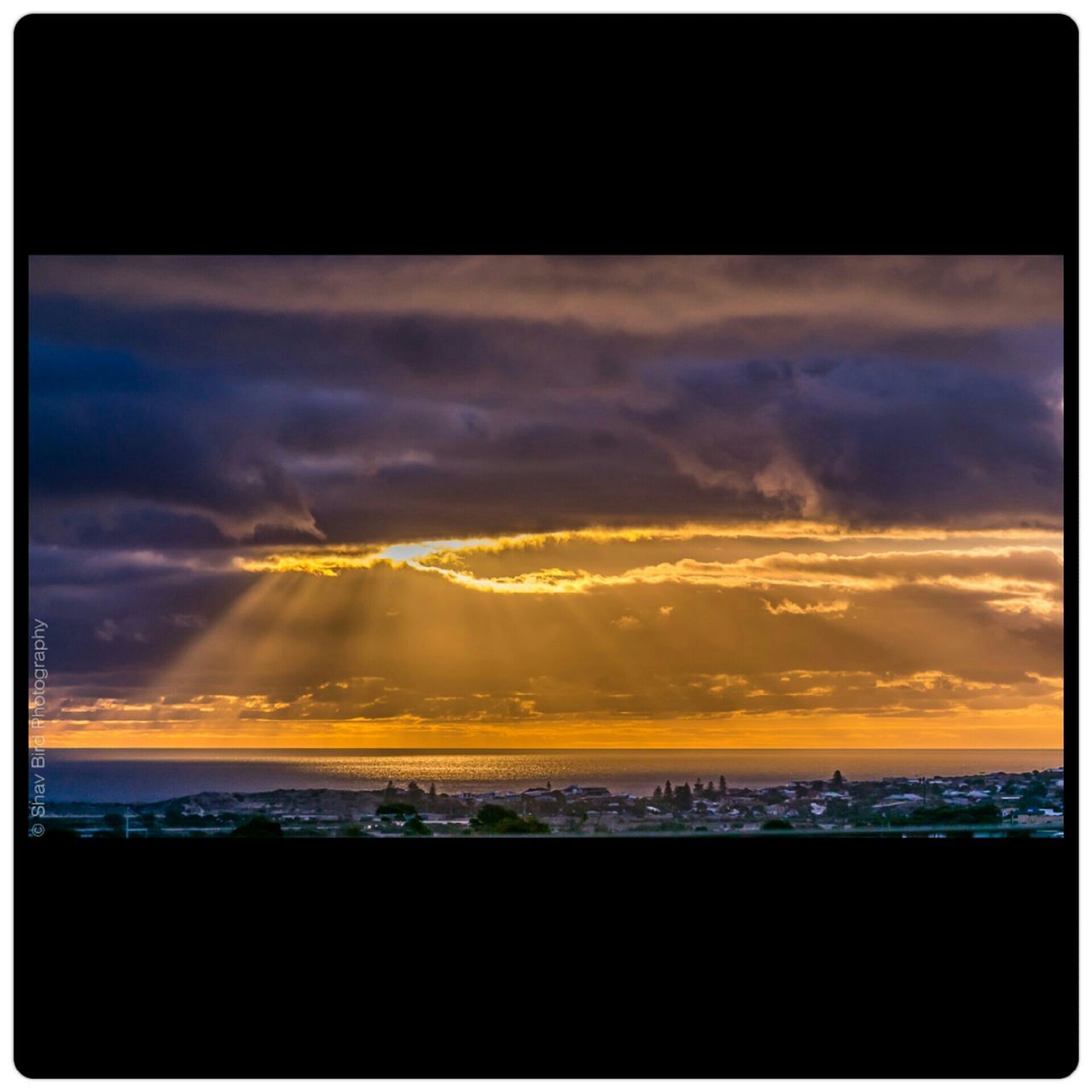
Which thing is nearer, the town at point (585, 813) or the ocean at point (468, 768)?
the town at point (585, 813)

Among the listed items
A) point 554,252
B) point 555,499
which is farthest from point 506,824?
point 554,252

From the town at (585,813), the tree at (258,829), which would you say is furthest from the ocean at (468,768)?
the tree at (258,829)

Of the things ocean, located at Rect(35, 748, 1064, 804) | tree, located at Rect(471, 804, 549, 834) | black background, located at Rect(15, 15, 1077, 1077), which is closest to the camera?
black background, located at Rect(15, 15, 1077, 1077)

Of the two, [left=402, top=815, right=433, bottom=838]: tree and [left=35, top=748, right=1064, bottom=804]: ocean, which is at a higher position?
[left=35, top=748, right=1064, bottom=804]: ocean

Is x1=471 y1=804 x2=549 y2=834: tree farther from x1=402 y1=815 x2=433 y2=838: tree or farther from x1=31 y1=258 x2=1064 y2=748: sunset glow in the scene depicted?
x1=31 y1=258 x2=1064 y2=748: sunset glow

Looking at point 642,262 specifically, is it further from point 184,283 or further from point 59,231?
point 59,231

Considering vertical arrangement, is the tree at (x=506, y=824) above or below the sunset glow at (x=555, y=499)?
below

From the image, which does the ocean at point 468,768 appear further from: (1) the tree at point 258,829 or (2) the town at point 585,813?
(1) the tree at point 258,829

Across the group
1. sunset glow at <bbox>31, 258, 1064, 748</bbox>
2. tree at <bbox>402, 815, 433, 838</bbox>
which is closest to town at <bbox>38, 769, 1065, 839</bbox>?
tree at <bbox>402, 815, 433, 838</bbox>
